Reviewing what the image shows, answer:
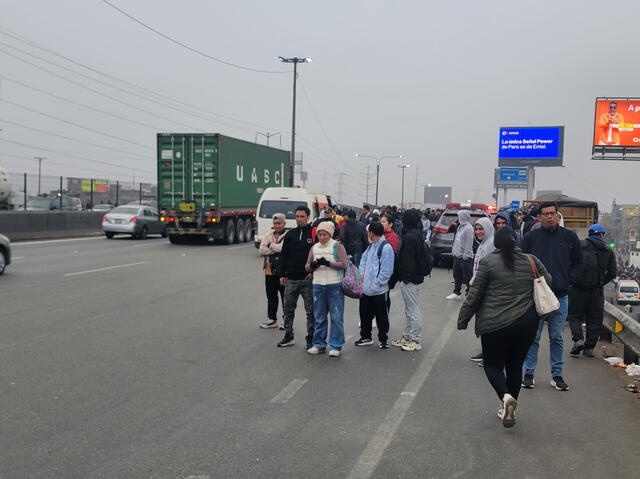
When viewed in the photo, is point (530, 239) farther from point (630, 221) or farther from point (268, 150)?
point (630, 221)

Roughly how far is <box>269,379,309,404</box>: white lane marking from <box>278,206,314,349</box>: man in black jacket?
1434 millimetres

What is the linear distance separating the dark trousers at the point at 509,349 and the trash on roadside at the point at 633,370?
263 centimetres

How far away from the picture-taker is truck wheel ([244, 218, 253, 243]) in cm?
2689

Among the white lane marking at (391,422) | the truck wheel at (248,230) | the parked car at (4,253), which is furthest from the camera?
the truck wheel at (248,230)

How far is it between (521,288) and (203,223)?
19989mm

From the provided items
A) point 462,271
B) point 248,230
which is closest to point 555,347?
point 462,271

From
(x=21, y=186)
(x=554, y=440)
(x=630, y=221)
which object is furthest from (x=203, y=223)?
(x=630, y=221)

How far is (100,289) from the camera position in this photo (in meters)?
11.6

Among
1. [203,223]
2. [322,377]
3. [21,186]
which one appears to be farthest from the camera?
[21,186]

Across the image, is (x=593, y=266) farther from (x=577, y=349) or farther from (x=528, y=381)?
(x=528, y=381)

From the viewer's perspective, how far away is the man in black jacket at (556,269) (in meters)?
6.12

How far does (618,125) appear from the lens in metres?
38.4

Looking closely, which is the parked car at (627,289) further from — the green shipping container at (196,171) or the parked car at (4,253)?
the parked car at (4,253)

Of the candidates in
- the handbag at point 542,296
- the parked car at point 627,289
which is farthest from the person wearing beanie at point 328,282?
the parked car at point 627,289
